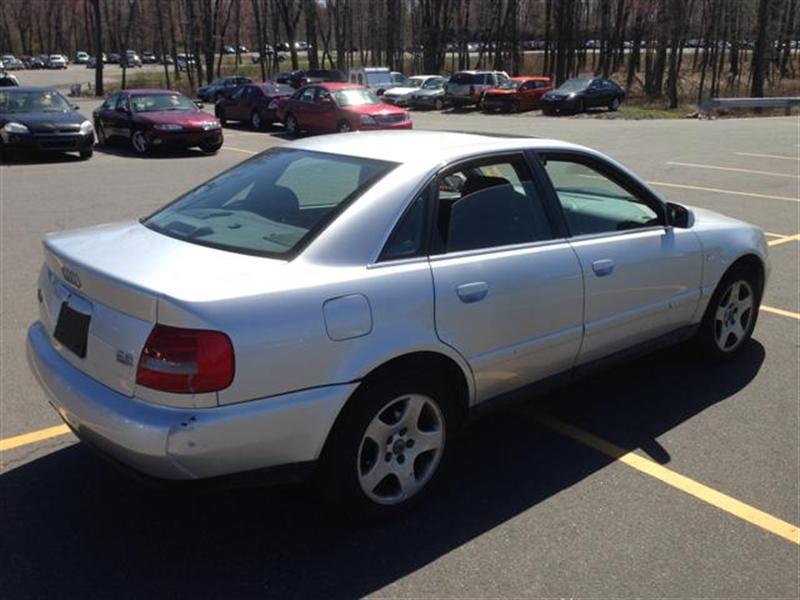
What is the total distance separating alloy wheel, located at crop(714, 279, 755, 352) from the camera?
490 centimetres

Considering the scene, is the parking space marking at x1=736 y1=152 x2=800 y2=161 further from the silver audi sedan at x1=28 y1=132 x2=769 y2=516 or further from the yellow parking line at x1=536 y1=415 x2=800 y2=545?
the yellow parking line at x1=536 y1=415 x2=800 y2=545

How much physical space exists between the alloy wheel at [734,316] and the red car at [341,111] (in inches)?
636

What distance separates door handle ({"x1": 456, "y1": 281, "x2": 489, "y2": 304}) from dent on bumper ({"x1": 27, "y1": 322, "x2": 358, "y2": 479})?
667 mm

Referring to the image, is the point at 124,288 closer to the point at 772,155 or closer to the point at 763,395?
the point at 763,395

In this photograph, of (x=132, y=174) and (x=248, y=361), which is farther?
(x=132, y=174)

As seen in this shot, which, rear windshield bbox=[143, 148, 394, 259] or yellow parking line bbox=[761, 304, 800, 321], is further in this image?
yellow parking line bbox=[761, 304, 800, 321]

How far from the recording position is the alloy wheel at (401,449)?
10.3ft

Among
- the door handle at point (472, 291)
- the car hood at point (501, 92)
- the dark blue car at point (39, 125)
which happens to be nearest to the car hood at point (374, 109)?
the dark blue car at point (39, 125)

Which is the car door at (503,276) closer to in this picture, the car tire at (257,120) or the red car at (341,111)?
the red car at (341,111)

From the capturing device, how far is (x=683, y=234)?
4.47 metres

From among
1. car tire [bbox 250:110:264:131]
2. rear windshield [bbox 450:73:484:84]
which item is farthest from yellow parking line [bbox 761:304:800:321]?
rear windshield [bbox 450:73:484:84]

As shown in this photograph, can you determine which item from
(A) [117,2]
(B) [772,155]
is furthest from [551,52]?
(A) [117,2]

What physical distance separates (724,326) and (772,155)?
565 inches

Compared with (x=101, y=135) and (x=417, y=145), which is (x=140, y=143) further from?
(x=417, y=145)
